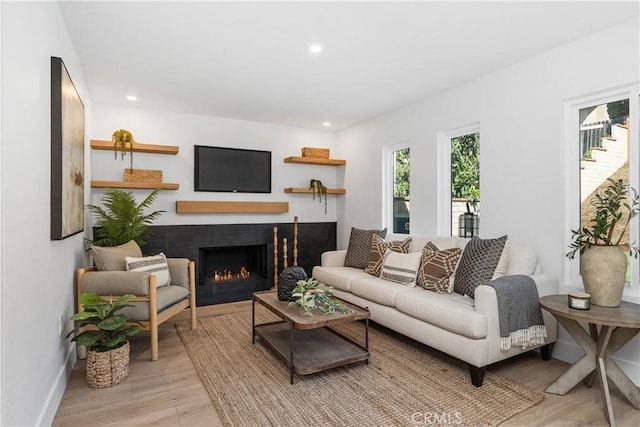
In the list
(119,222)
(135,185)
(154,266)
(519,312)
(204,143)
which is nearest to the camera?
(519,312)

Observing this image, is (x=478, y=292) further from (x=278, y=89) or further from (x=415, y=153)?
(x=278, y=89)

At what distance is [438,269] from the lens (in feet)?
10.3

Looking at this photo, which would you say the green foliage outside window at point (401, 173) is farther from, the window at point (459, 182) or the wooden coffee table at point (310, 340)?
the wooden coffee table at point (310, 340)

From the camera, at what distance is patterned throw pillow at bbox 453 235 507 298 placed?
113 inches

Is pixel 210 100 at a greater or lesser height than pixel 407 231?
greater

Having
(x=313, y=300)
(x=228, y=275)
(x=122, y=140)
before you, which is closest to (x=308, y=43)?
(x=313, y=300)

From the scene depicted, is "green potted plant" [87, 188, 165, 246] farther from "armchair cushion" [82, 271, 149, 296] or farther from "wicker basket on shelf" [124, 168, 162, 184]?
"armchair cushion" [82, 271, 149, 296]

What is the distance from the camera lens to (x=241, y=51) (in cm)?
295

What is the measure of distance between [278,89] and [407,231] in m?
2.34

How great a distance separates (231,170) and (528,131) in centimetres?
355

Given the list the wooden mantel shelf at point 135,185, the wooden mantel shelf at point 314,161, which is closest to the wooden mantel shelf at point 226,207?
the wooden mantel shelf at point 135,185

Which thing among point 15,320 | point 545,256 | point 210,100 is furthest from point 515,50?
point 15,320

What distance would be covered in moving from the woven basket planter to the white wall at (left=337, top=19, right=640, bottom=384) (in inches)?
126

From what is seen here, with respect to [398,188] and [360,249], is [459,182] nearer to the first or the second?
[398,188]
